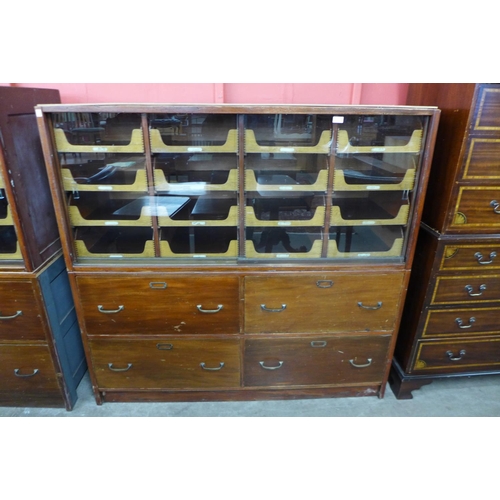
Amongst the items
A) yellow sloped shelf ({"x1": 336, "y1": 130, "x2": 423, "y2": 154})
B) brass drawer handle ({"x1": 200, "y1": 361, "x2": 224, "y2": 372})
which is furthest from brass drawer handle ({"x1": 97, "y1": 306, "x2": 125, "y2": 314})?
yellow sloped shelf ({"x1": 336, "y1": 130, "x2": 423, "y2": 154})

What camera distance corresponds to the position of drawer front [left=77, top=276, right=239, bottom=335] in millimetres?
1795

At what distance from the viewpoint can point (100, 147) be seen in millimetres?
1604

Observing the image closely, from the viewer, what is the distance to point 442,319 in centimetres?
197

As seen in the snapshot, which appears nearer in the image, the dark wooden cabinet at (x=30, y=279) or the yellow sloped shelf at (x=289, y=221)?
the dark wooden cabinet at (x=30, y=279)

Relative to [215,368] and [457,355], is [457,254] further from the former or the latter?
[215,368]

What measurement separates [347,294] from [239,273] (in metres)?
0.59

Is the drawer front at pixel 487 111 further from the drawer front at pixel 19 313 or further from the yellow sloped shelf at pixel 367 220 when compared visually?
the drawer front at pixel 19 313

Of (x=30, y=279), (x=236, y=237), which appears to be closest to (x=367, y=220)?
(x=236, y=237)

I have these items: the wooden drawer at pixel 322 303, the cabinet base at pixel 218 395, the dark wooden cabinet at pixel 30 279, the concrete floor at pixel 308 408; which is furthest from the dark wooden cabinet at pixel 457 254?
the dark wooden cabinet at pixel 30 279

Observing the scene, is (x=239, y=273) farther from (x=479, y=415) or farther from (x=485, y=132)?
(x=479, y=415)

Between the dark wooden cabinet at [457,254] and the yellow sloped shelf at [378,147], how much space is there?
0.17 metres

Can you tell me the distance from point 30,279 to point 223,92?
1.48 meters

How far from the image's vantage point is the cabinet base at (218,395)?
2064 mm
